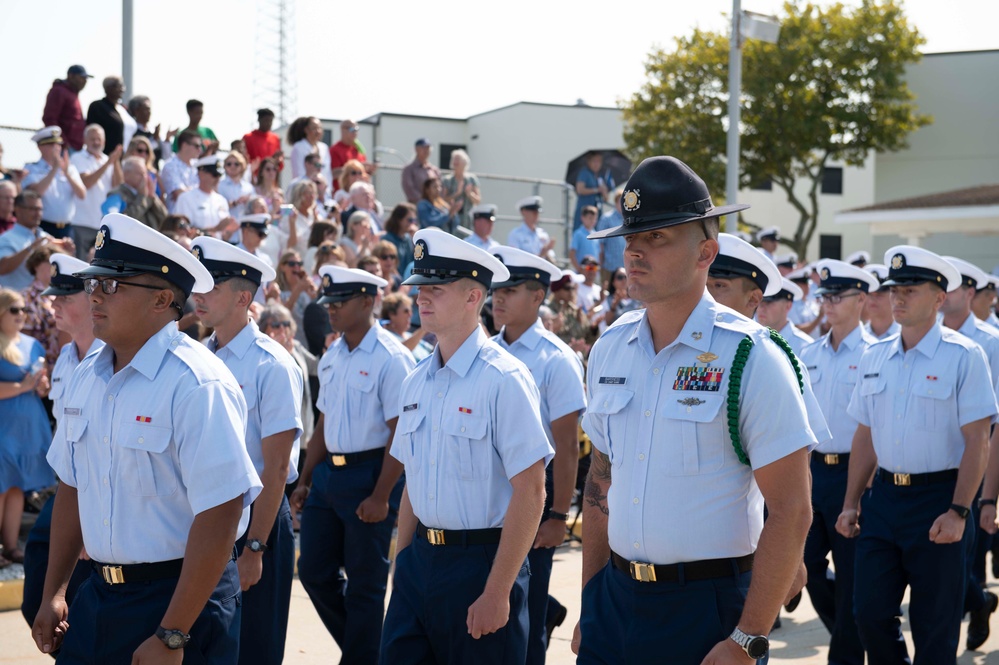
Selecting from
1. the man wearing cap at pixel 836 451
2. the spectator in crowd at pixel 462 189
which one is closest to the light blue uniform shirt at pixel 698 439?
the man wearing cap at pixel 836 451

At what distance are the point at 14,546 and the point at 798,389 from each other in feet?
22.5

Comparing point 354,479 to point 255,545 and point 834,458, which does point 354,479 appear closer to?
point 255,545

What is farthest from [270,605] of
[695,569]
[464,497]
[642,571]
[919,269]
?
[919,269]

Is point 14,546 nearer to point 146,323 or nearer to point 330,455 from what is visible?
point 330,455

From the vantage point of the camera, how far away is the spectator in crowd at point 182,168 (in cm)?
1329

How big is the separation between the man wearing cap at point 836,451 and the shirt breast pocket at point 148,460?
4.34 metres

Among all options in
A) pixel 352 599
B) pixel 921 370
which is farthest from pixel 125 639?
pixel 921 370

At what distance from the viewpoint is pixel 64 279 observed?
5684 millimetres

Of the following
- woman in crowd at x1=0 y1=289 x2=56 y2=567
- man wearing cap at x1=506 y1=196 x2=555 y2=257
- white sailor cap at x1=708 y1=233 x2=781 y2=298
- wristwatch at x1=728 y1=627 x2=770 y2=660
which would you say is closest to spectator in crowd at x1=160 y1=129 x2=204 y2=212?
man wearing cap at x1=506 y1=196 x2=555 y2=257

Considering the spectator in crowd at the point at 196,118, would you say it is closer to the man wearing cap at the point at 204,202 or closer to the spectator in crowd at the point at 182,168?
the spectator in crowd at the point at 182,168

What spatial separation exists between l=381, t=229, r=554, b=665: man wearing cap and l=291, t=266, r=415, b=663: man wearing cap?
5.19ft

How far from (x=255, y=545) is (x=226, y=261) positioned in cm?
144

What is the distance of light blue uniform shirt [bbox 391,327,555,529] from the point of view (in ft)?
15.1

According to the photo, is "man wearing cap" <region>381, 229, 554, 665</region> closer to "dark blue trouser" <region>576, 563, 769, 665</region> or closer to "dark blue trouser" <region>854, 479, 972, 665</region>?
"dark blue trouser" <region>576, 563, 769, 665</region>
